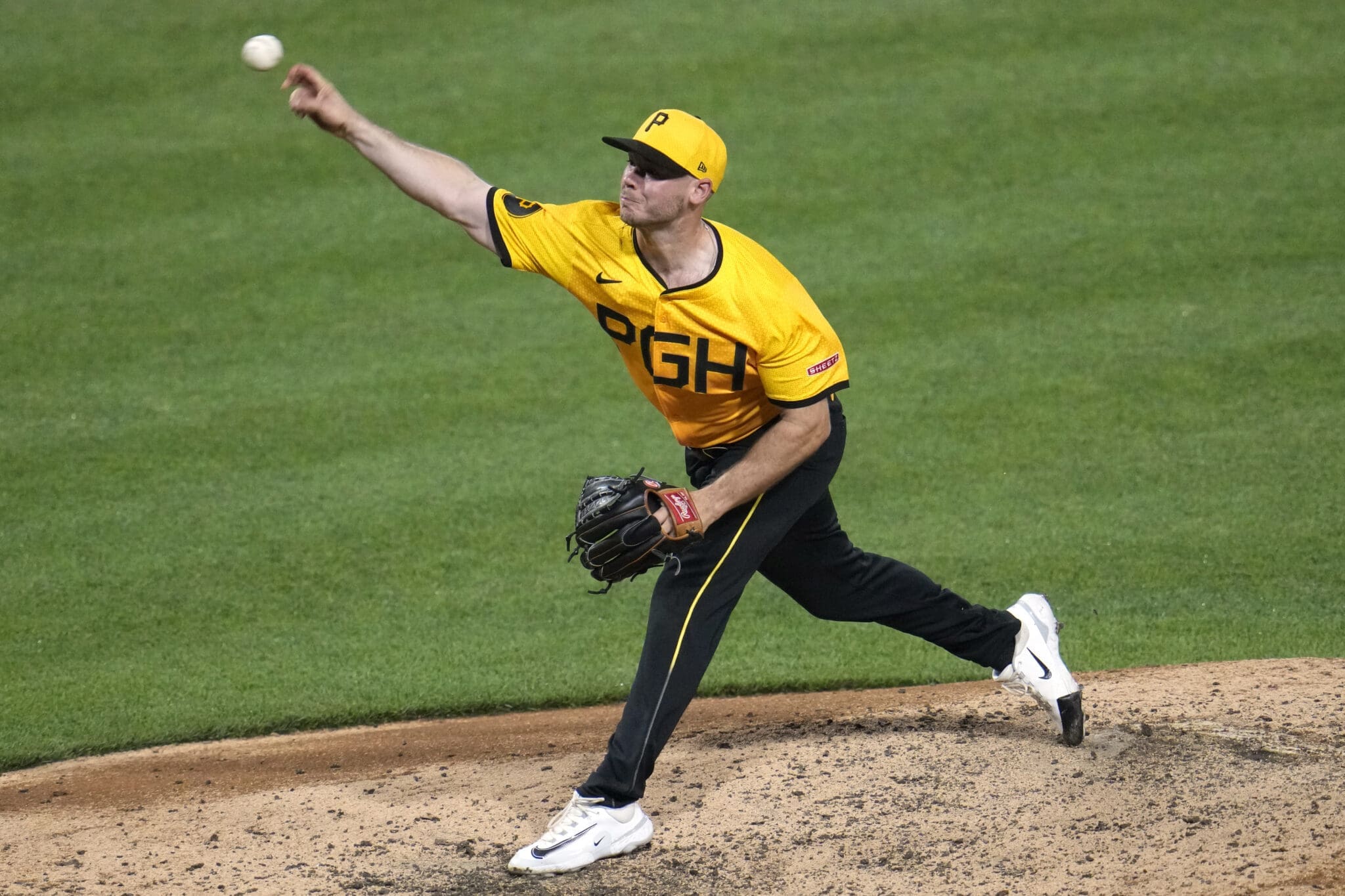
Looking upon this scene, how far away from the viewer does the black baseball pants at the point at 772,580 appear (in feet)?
12.3

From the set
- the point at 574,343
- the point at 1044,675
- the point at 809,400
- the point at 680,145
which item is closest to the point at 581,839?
the point at 809,400

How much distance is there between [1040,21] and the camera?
439 inches

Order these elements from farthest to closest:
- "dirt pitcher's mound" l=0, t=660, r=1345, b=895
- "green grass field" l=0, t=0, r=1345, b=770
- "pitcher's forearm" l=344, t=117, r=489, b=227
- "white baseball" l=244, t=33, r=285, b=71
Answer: "green grass field" l=0, t=0, r=1345, b=770 → "white baseball" l=244, t=33, r=285, b=71 → "pitcher's forearm" l=344, t=117, r=489, b=227 → "dirt pitcher's mound" l=0, t=660, r=1345, b=895

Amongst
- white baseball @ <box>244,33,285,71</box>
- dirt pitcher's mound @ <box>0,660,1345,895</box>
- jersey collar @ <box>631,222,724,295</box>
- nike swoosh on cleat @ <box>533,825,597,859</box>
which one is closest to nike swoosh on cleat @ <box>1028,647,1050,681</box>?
dirt pitcher's mound @ <box>0,660,1345,895</box>

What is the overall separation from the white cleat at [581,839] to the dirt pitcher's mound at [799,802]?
39 millimetres

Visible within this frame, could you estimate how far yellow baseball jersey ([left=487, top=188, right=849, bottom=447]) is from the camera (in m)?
3.64

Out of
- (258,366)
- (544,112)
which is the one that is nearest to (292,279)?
(258,366)

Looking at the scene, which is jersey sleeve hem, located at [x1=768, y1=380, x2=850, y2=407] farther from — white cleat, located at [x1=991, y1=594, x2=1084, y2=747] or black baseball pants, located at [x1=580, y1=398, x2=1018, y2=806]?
white cleat, located at [x1=991, y1=594, x2=1084, y2=747]

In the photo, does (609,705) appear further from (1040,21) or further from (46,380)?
(1040,21)

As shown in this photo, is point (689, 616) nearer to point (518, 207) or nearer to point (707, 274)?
point (707, 274)

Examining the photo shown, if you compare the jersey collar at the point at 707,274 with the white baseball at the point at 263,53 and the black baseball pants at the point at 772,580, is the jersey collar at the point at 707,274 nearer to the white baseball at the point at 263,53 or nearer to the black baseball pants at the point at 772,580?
the black baseball pants at the point at 772,580

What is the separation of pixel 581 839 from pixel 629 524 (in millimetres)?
845

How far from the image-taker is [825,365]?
370 cm

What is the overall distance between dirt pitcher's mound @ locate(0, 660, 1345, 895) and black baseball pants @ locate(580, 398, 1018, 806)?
0.99 feet
